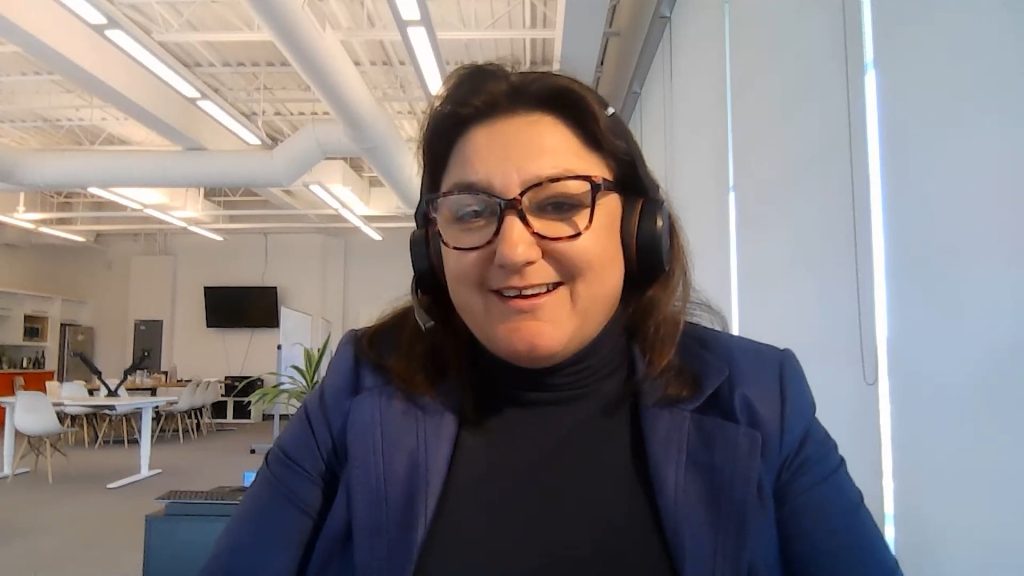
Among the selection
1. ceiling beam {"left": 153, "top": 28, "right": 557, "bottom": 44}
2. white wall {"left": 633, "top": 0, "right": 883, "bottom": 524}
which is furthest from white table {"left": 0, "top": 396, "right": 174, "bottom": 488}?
white wall {"left": 633, "top": 0, "right": 883, "bottom": 524}

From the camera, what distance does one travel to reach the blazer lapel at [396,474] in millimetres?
837

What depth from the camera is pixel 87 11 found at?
4094mm

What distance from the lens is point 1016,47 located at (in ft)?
4.19

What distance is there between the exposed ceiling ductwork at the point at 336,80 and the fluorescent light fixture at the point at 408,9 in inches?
24.9

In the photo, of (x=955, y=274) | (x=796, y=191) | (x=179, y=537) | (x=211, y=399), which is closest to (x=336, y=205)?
(x=211, y=399)

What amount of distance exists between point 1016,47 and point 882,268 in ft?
2.06

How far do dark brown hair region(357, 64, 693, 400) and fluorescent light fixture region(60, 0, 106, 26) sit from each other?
4126 millimetres

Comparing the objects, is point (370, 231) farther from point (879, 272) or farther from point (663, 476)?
point (663, 476)

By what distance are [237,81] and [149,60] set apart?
2.50 metres

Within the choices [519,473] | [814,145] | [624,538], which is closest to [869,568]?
[624,538]

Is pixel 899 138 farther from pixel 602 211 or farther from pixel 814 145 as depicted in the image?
pixel 602 211

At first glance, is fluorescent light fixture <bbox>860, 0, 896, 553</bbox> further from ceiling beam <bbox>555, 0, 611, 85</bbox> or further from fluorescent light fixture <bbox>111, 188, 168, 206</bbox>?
fluorescent light fixture <bbox>111, 188, 168, 206</bbox>

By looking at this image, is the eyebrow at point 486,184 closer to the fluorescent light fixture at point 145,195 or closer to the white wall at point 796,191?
the white wall at point 796,191

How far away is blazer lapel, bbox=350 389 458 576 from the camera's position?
84cm
